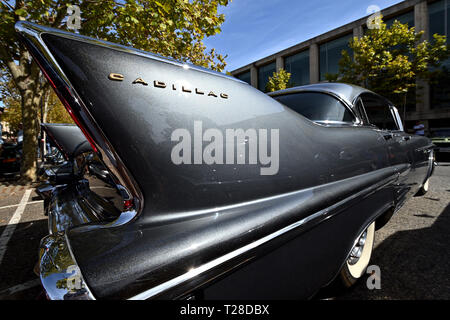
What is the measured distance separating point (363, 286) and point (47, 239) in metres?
2.12

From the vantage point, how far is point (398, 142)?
2.25m

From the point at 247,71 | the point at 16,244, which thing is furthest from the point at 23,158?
the point at 247,71

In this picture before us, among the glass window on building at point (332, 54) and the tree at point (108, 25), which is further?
the glass window on building at point (332, 54)

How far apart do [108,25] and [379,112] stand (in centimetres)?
605

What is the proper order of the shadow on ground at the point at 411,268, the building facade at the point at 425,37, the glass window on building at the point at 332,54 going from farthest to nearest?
the glass window on building at the point at 332,54 < the building facade at the point at 425,37 < the shadow on ground at the point at 411,268

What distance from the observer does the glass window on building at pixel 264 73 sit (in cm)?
2692

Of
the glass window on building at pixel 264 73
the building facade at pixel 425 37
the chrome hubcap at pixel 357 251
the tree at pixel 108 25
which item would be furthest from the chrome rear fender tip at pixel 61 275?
the glass window on building at pixel 264 73

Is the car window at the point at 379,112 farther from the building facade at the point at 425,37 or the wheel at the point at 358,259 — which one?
the building facade at the point at 425,37

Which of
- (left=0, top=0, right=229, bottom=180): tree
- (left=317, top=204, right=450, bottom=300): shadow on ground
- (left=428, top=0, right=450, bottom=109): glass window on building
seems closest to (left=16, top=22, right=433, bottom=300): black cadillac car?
(left=317, top=204, right=450, bottom=300): shadow on ground

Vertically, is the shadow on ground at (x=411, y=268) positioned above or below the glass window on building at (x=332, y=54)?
below

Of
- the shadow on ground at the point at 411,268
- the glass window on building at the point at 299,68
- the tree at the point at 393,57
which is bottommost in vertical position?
the shadow on ground at the point at 411,268

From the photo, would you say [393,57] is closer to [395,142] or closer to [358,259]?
[395,142]

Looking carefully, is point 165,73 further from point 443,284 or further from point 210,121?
point 443,284

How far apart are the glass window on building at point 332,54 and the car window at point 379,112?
20699 mm
